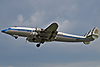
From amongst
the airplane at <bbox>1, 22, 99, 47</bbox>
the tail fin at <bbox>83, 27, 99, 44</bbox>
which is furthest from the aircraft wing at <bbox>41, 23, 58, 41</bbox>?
the tail fin at <bbox>83, 27, 99, 44</bbox>

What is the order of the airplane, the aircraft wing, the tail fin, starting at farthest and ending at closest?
the tail fin < the airplane < the aircraft wing

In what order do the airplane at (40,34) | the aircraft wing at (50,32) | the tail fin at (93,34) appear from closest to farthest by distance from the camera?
the aircraft wing at (50,32), the airplane at (40,34), the tail fin at (93,34)

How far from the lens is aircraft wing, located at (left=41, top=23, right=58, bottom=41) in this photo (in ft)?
109

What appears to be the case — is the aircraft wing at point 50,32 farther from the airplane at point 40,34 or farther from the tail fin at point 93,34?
the tail fin at point 93,34

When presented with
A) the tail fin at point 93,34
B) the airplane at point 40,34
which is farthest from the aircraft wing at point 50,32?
the tail fin at point 93,34

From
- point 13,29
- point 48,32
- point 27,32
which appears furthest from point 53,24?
point 13,29

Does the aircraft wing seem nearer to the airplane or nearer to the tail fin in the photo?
the airplane

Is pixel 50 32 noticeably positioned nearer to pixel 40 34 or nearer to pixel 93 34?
pixel 40 34

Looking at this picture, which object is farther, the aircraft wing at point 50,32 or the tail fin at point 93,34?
the tail fin at point 93,34

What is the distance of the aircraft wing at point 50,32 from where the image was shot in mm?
33375

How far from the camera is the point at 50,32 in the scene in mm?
35594

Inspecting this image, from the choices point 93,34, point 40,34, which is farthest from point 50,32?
point 93,34

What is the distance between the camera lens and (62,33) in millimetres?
40156

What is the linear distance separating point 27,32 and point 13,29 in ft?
11.2
